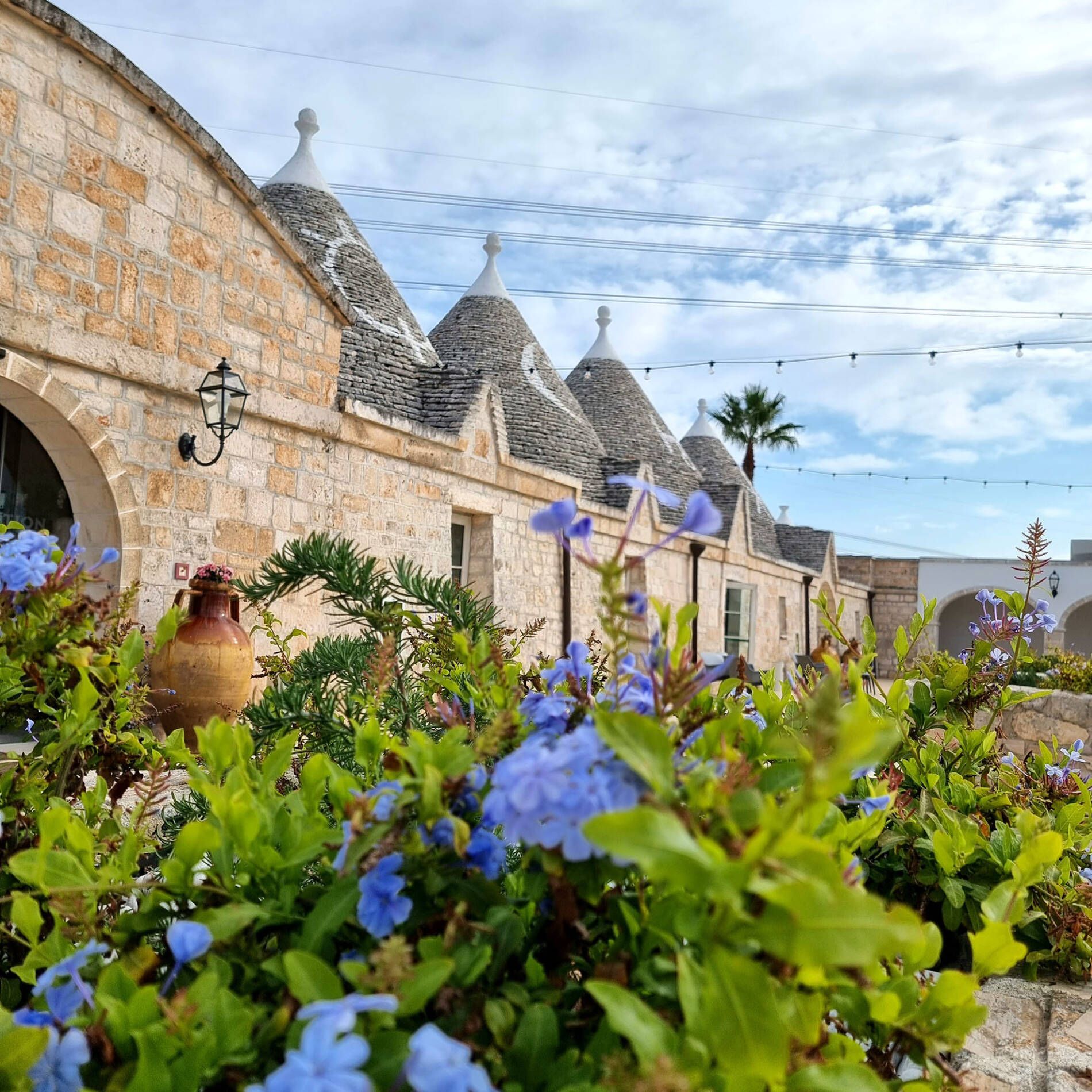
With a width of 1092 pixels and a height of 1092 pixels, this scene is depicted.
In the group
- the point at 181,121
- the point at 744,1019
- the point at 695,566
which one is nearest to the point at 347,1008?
the point at 744,1019

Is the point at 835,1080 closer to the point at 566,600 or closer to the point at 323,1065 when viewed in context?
the point at 323,1065

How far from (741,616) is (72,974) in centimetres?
1699

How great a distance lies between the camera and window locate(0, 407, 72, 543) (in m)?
5.71

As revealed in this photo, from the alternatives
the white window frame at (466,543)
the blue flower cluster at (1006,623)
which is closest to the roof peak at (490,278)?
the white window frame at (466,543)

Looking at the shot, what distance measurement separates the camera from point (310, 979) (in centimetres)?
72

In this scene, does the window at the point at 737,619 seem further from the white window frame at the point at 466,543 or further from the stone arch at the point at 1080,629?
the stone arch at the point at 1080,629

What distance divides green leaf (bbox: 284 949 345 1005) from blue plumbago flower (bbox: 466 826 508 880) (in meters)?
0.17

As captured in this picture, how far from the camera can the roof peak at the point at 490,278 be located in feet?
47.6

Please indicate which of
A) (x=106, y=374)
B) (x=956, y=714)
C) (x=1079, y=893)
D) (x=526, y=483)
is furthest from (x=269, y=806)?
(x=526, y=483)

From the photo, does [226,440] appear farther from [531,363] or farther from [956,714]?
[531,363]

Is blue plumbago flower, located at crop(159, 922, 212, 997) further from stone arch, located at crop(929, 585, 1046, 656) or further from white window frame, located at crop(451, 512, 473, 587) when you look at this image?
stone arch, located at crop(929, 585, 1046, 656)

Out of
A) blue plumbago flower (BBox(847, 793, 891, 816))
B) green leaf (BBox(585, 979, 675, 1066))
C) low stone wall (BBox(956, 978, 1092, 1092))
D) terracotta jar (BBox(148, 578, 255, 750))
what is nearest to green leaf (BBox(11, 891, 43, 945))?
green leaf (BBox(585, 979, 675, 1066))

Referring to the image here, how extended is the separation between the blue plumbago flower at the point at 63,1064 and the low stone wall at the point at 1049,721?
7.82m

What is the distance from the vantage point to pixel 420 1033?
61 cm
